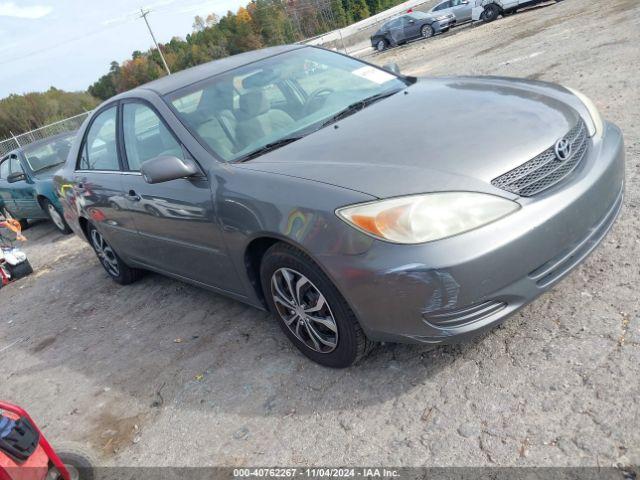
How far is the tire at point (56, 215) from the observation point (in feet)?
28.8

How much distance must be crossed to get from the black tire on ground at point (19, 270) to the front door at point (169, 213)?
3583 millimetres

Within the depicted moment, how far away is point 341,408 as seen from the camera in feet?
9.05

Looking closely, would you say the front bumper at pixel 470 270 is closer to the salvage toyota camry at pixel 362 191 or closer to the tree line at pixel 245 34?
the salvage toyota camry at pixel 362 191

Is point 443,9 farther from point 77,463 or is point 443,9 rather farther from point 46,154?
point 77,463

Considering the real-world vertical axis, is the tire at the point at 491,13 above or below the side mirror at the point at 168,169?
below

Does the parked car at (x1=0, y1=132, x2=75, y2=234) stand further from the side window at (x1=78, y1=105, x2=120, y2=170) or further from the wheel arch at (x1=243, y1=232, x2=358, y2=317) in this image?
the wheel arch at (x1=243, y1=232, x2=358, y2=317)

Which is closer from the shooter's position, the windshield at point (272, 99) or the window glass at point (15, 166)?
the windshield at point (272, 99)

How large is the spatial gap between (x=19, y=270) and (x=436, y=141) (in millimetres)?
6283

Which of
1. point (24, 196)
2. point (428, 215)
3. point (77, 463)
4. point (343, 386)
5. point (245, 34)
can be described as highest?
point (245, 34)

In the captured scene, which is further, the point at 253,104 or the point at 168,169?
the point at 253,104

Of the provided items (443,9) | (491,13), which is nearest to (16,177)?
(491,13)

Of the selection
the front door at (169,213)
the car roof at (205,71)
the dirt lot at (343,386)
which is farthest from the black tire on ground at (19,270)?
the car roof at (205,71)

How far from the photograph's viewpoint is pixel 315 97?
373 cm

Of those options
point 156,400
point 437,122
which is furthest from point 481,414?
point 156,400
